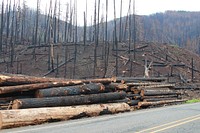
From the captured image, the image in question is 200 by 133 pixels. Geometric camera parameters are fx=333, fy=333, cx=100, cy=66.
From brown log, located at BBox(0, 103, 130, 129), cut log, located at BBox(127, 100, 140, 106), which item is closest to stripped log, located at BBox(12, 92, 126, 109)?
brown log, located at BBox(0, 103, 130, 129)

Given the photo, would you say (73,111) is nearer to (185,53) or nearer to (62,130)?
(62,130)

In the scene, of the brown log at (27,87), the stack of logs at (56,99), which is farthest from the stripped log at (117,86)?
the brown log at (27,87)

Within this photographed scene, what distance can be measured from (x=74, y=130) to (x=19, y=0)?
6271 cm

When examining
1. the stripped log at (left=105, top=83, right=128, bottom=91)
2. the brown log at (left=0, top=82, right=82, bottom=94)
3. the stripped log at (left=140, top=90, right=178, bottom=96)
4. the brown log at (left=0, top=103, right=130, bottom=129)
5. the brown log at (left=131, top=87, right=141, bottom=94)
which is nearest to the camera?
the brown log at (left=0, top=103, right=130, bottom=129)

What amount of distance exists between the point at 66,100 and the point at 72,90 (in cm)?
85

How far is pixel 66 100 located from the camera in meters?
13.5

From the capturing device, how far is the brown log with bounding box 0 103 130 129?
405 inches

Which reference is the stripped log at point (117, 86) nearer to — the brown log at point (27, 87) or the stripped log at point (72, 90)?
the stripped log at point (72, 90)

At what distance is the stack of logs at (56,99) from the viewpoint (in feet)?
36.8

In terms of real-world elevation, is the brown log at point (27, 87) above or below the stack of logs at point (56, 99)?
above

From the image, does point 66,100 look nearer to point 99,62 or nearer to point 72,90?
point 72,90

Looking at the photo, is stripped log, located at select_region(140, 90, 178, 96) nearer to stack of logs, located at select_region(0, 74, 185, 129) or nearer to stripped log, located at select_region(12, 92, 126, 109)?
stack of logs, located at select_region(0, 74, 185, 129)

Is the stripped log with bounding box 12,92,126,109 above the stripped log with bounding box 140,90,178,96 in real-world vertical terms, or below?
above

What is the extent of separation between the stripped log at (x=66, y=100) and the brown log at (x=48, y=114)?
1.23 ft
